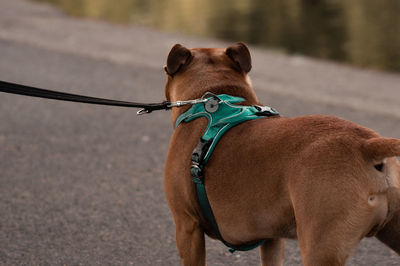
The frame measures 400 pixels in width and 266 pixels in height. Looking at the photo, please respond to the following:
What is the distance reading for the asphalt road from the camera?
423 cm

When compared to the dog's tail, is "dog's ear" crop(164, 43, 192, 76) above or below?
above

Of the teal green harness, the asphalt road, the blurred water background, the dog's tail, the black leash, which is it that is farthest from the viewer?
the blurred water background

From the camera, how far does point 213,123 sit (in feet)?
10.3

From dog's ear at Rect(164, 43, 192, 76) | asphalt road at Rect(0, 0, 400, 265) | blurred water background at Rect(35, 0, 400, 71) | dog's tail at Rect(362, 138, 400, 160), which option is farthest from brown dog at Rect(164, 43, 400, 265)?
blurred water background at Rect(35, 0, 400, 71)

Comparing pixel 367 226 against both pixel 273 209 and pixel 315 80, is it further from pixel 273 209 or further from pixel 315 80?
pixel 315 80

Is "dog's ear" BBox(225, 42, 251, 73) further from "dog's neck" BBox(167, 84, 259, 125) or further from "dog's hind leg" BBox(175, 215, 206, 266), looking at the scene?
"dog's hind leg" BBox(175, 215, 206, 266)

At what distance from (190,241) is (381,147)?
115 cm

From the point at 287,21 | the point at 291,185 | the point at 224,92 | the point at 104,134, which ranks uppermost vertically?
the point at 224,92

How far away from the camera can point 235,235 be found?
2945 mm

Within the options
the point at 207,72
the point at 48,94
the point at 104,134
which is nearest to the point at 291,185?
the point at 207,72

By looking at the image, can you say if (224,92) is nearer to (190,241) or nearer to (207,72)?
(207,72)

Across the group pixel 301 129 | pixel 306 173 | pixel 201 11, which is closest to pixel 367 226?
pixel 306 173

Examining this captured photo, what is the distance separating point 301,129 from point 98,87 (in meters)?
5.83

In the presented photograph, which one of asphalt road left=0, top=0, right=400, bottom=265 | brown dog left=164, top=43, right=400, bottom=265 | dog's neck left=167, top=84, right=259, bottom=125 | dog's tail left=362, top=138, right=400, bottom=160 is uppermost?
dog's neck left=167, top=84, right=259, bottom=125
